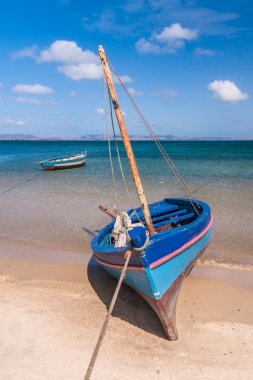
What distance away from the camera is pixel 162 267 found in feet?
21.7

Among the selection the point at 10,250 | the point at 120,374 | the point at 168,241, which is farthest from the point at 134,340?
the point at 10,250

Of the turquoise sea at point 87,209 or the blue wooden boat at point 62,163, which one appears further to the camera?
the blue wooden boat at point 62,163

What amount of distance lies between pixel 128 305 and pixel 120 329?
99 cm

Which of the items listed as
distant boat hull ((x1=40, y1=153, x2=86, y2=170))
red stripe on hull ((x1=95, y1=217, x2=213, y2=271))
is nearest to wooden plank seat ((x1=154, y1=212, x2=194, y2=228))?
red stripe on hull ((x1=95, y1=217, x2=213, y2=271))

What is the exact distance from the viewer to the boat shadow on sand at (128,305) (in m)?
7.21

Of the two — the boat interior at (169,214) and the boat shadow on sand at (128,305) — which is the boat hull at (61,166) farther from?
the boat shadow on sand at (128,305)

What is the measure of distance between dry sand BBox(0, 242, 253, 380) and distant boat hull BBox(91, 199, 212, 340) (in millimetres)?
680

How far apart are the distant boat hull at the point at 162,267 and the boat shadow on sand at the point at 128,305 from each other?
642mm

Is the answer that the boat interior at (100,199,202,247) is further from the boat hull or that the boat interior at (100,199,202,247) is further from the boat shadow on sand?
the boat hull

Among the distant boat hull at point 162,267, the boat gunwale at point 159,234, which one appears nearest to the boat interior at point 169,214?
the boat gunwale at point 159,234

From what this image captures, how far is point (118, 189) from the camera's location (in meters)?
24.7

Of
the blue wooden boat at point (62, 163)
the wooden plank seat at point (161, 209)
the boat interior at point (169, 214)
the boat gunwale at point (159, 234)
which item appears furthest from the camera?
the blue wooden boat at point (62, 163)

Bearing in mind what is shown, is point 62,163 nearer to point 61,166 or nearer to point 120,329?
point 61,166

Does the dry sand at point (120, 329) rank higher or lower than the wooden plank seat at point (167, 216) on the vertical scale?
lower
